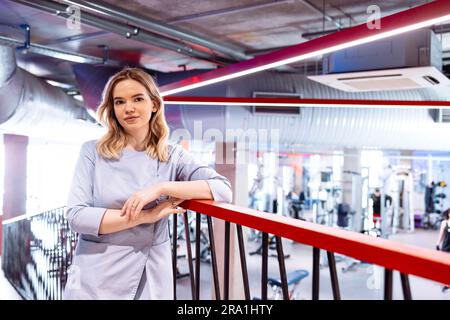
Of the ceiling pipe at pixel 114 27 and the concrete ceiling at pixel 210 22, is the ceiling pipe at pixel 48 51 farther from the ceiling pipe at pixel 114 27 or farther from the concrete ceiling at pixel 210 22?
the ceiling pipe at pixel 114 27

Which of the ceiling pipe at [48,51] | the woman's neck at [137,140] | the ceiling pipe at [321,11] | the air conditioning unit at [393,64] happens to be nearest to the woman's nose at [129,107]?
the woman's neck at [137,140]

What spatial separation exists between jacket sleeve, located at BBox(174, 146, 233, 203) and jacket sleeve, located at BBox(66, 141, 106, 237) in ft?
1.10

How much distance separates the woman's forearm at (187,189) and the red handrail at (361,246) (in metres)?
0.29

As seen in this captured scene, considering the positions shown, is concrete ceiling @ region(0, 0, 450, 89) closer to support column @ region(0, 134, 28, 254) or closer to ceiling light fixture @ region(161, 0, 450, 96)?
ceiling light fixture @ region(161, 0, 450, 96)

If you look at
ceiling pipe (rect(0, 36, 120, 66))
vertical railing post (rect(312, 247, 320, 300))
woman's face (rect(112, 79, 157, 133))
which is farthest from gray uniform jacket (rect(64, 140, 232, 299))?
ceiling pipe (rect(0, 36, 120, 66))

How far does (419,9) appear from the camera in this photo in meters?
1.35

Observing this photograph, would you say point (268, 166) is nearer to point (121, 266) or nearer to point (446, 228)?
point (446, 228)

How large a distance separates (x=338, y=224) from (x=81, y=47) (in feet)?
21.3

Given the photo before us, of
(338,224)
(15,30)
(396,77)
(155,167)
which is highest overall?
(15,30)

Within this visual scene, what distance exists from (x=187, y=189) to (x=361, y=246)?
812 mm

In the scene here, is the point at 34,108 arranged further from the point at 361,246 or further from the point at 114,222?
the point at 361,246

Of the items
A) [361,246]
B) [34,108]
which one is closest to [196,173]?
[361,246]

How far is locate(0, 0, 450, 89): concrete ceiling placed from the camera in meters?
4.13
